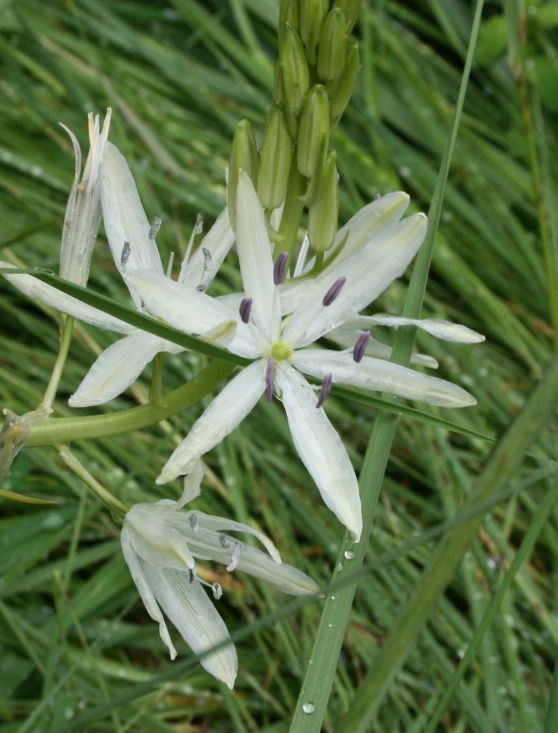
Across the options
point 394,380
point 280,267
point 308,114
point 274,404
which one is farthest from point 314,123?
point 274,404

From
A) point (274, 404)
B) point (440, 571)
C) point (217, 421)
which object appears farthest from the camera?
point (274, 404)

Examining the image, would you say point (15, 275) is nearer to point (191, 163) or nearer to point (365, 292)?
point (365, 292)

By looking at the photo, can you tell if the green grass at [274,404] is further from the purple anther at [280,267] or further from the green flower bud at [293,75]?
the green flower bud at [293,75]

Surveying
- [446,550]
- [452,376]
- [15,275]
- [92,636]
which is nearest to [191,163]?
[452,376]

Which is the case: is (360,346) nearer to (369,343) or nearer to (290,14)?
(369,343)

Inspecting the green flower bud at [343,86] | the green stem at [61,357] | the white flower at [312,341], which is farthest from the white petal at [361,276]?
the green stem at [61,357]

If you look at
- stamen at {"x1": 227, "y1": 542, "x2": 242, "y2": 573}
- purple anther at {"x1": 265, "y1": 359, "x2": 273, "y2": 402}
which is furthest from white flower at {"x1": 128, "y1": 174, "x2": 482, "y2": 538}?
stamen at {"x1": 227, "y1": 542, "x2": 242, "y2": 573}
